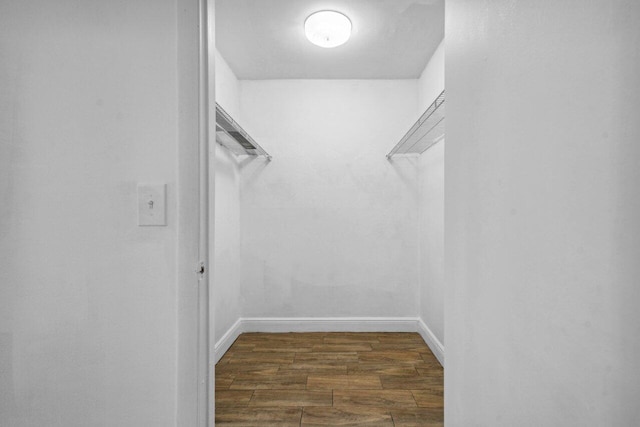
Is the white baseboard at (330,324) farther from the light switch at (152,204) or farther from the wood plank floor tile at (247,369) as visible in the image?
the light switch at (152,204)

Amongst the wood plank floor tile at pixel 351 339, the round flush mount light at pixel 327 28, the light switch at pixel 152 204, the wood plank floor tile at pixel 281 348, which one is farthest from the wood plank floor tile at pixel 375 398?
the round flush mount light at pixel 327 28

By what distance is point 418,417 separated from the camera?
172cm

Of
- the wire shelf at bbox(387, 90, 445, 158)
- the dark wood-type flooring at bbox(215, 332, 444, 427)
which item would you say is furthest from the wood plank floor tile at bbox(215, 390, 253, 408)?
the wire shelf at bbox(387, 90, 445, 158)

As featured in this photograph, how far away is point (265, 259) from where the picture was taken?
313cm

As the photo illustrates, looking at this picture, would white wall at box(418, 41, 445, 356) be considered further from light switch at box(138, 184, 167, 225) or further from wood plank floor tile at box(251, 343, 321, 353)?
light switch at box(138, 184, 167, 225)

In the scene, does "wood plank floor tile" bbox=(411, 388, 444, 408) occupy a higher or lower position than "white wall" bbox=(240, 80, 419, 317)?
lower

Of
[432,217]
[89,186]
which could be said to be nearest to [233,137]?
[89,186]

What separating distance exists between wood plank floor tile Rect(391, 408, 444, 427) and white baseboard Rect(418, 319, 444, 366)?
637mm

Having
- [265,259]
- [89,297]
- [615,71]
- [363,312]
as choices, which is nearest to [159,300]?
[89,297]

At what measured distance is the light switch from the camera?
1.01m

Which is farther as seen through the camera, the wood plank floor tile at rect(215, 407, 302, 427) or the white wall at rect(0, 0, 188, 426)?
the wood plank floor tile at rect(215, 407, 302, 427)

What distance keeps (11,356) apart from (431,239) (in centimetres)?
249

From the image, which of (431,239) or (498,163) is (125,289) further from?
(431,239)

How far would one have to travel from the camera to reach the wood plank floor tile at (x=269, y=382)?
2034mm
